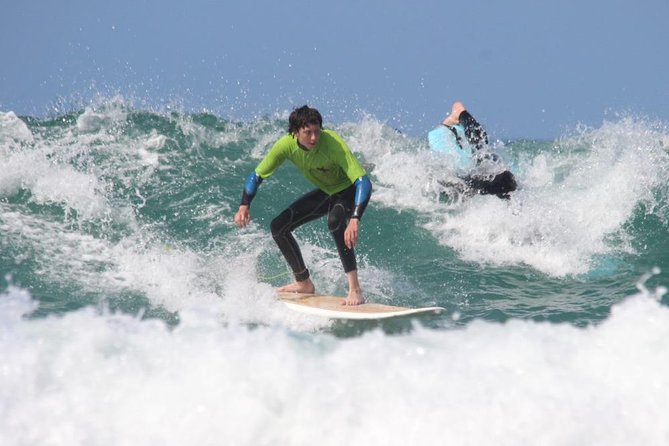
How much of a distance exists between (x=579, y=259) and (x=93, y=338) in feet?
18.3

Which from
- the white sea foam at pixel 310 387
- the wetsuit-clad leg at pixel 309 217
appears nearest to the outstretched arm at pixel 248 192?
the wetsuit-clad leg at pixel 309 217

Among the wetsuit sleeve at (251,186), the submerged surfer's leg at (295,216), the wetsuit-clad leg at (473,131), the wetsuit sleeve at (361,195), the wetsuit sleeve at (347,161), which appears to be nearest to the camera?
the wetsuit sleeve at (361,195)

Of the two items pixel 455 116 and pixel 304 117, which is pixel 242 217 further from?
pixel 455 116

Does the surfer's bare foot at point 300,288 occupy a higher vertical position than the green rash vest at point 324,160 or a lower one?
lower

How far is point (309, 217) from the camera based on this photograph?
6.77 meters

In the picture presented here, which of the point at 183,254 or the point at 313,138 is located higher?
the point at 313,138

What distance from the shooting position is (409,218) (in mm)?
10258

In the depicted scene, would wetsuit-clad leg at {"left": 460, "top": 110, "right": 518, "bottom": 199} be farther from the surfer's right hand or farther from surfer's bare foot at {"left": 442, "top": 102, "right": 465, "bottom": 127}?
the surfer's right hand

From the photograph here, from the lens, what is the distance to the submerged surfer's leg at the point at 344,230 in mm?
6383

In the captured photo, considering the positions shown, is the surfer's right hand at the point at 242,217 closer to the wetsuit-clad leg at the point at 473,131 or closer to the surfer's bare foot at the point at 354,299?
the surfer's bare foot at the point at 354,299

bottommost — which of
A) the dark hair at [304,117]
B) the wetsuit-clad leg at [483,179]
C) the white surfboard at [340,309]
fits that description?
the white surfboard at [340,309]

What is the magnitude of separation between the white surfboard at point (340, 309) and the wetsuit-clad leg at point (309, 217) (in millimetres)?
315

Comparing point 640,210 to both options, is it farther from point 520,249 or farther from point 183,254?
point 183,254

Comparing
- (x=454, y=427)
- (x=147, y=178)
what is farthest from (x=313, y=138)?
(x=147, y=178)
